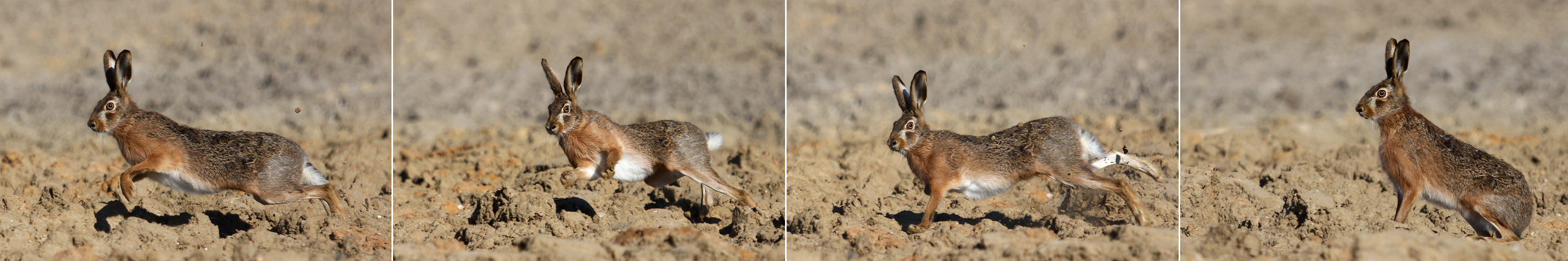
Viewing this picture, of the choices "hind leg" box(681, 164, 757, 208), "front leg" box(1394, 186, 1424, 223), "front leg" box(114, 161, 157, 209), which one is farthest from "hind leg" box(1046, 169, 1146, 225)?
"front leg" box(114, 161, 157, 209)

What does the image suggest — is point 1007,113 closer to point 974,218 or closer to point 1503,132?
point 974,218

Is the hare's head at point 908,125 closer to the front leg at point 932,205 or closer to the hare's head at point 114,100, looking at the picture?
the front leg at point 932,205

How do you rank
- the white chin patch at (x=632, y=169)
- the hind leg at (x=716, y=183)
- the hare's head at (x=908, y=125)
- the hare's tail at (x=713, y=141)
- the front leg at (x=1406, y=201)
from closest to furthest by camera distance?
the hare's head at (x=908, y=125) → the front leg at (x=1406, y=201) → the white chin patch at (x=632, y=169) → the hind leg at (x=716, y=183) → the hare's tail at (x=713, y=141)

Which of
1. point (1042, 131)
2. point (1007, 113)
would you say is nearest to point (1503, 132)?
A: point (1007, 113)

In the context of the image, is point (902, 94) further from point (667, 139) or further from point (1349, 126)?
point (1349, 126)

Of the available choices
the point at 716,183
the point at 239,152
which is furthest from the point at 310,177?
the point at 716,183

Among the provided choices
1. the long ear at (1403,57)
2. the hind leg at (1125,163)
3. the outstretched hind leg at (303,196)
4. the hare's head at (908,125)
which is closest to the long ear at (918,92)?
the hare's head at (908,125)
